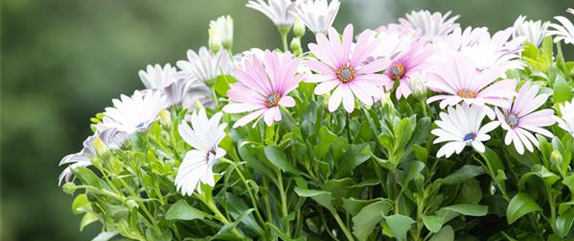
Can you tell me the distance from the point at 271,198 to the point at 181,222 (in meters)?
0.07

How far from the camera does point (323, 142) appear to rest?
1.87 ft

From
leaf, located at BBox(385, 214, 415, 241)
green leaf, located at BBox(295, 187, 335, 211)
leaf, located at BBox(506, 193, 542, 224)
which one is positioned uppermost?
green leaf, located at BBox(295, 187, 335, 211)

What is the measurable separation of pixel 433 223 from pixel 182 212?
0.58ft

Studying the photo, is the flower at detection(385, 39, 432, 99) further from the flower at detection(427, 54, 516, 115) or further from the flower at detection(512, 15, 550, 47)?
A: the flower at detection(512, 15, 550, 47)

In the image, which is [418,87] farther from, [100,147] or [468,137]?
[100,147]

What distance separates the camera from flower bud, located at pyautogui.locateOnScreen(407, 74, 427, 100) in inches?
22.7

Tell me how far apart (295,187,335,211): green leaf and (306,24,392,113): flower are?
0.06 meters

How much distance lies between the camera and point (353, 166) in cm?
57

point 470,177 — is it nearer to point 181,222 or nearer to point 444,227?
point 444,227

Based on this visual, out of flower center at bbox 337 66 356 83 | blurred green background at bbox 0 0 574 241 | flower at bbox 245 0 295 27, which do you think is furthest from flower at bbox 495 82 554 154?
blurred green background at bbox 0 0 574 241

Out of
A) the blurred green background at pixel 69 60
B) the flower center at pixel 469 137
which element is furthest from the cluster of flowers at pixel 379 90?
the blurred green background at pixel 69 60

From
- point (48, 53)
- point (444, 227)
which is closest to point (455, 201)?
point (444, 227)

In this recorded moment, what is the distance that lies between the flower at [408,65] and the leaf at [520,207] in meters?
0.11

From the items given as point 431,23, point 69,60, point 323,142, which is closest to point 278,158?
point 323,142
